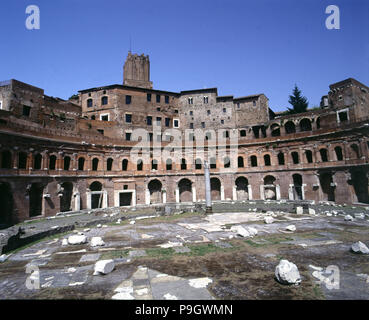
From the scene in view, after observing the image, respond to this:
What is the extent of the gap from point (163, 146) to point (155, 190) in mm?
7003

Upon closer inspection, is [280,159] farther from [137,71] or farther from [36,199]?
[36,199]

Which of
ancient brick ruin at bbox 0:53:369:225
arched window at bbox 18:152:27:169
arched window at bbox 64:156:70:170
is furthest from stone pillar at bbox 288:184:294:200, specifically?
arched window at bbox 18:152:27:169

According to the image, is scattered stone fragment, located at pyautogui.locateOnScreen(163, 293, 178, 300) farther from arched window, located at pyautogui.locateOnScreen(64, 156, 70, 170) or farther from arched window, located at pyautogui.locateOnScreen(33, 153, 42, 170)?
arched window, located at pyautogui.locateOnScreen(64, 156, 70, 170)

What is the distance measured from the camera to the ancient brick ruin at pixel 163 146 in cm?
2353

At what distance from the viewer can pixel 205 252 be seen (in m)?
9.95

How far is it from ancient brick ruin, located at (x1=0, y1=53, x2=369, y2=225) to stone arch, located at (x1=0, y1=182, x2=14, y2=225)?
9cm

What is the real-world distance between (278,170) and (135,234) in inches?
961

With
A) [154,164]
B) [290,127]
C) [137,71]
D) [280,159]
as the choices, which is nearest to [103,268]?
[154,164]

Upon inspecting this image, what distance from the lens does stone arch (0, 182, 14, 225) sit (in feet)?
65.7

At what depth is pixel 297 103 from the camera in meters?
46.4
